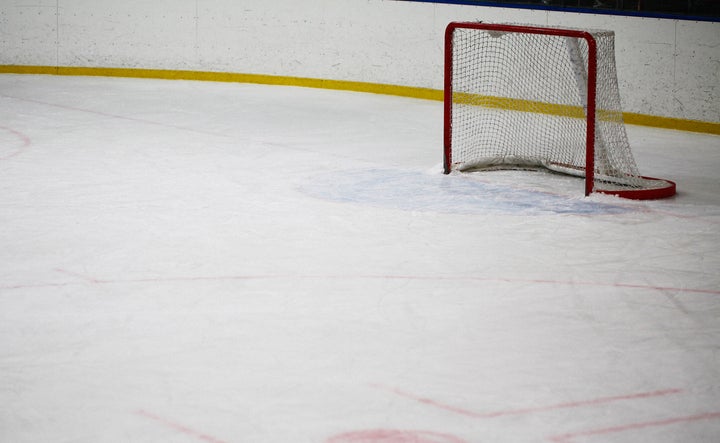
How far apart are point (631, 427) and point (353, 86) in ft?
32.3

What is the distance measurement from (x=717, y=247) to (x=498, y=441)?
121 inches

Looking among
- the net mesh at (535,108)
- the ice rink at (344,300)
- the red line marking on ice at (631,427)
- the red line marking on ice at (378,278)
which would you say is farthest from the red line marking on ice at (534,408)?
the net mesh at (535,108)

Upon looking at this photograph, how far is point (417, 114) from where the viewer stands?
11312mm

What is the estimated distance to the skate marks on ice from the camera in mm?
6809

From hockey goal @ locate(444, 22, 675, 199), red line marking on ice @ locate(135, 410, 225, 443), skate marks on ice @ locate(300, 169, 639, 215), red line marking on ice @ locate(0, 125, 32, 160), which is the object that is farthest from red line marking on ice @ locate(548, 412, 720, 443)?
red line marking on ice @ locate(0, 125, 32, 160)

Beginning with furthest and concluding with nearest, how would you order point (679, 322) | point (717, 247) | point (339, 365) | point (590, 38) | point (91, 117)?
point (91, 117) < point (590, 38) < point (717, 247) < point (679, 322) < point (339, 365)

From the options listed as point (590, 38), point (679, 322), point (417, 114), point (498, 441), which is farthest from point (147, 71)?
point (498, 441)

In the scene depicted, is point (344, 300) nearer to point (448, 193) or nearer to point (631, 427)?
point (631, 427)

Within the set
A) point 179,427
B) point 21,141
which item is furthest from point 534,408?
point 21,141

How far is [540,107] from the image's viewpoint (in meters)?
10.0

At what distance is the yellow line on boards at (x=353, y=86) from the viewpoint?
10.1 metres

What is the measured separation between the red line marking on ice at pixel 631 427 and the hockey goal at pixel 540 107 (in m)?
3.75

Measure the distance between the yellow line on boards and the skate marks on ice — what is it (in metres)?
2.33

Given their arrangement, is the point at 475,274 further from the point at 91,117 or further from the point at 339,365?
the point at 91,117
